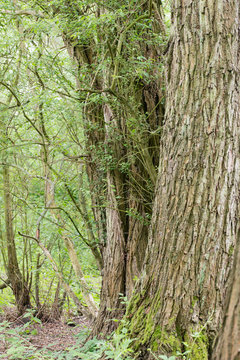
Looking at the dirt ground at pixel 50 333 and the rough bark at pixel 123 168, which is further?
the dirt ground at pixel 50 333

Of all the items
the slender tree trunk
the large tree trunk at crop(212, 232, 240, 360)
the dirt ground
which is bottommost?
the dirt ground

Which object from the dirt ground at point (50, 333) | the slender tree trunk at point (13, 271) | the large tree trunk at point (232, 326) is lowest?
the dirt ground at point (50, 333)

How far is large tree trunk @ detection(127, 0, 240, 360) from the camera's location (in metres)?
2.85

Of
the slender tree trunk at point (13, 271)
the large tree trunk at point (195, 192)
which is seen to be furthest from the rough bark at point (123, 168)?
the slender tree trunk at point (13, 271)

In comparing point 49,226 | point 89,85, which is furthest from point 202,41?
point 49,226

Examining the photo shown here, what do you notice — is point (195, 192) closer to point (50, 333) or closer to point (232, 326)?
point (232, 326)

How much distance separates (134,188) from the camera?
5211mm

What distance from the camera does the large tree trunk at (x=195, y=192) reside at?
9.34 feet

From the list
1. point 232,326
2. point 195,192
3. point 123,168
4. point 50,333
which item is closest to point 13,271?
point 50,333

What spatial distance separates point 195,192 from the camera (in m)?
3.00

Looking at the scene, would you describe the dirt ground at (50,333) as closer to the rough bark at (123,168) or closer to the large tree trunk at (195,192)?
the rough bark at (123,168)

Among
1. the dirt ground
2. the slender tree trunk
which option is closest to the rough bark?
the dirt ground

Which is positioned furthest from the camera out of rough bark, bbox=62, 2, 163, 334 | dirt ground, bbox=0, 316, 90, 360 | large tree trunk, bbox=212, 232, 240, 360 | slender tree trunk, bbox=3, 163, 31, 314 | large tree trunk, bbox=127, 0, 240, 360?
slender tree trunk, bbox=3, 163, 31, 314

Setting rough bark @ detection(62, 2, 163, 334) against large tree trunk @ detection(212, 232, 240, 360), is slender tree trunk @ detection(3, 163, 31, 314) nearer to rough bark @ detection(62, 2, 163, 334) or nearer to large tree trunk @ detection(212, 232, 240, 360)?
rough bark @ detection(62, 2, 163, 334)
